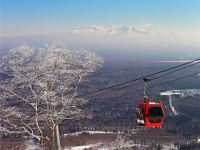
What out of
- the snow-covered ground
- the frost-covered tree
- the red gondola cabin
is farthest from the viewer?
the snow-covered ground

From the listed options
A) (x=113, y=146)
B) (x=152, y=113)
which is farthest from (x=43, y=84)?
(x=113, y=146)

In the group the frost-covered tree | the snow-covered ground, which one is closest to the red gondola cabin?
the frost-covered tree

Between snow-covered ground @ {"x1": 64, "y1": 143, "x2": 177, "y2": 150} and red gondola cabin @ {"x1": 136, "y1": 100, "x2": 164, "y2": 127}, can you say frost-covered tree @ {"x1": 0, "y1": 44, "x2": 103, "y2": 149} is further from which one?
snow-covered ground @ {"x1": 64, "y1": 143, "x2": 177, "y2": 150}

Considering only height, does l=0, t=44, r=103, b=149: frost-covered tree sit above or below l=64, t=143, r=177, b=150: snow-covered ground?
above

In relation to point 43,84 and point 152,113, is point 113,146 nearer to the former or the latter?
point 43,84

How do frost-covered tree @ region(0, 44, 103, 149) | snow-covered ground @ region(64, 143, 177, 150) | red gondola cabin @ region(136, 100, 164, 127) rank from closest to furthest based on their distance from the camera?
1. red gondola cabin @ region(136, 100, 164, 127)
2. frost-covered tree @ region(0, 44, 103, 149)
3. snow-covered ground @ region(64, 143, 177, 150)

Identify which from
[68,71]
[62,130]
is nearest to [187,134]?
[62,130]

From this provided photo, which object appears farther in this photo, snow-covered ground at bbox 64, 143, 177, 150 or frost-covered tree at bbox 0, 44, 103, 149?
snow-covered ground at bbox 64, 143, 177, 150

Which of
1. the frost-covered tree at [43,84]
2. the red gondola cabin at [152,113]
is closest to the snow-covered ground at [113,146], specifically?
the frost-covered tree at [43,84]

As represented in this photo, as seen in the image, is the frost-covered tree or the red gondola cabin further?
the frost-covered tree

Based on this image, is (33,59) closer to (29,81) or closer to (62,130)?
(29,81)
